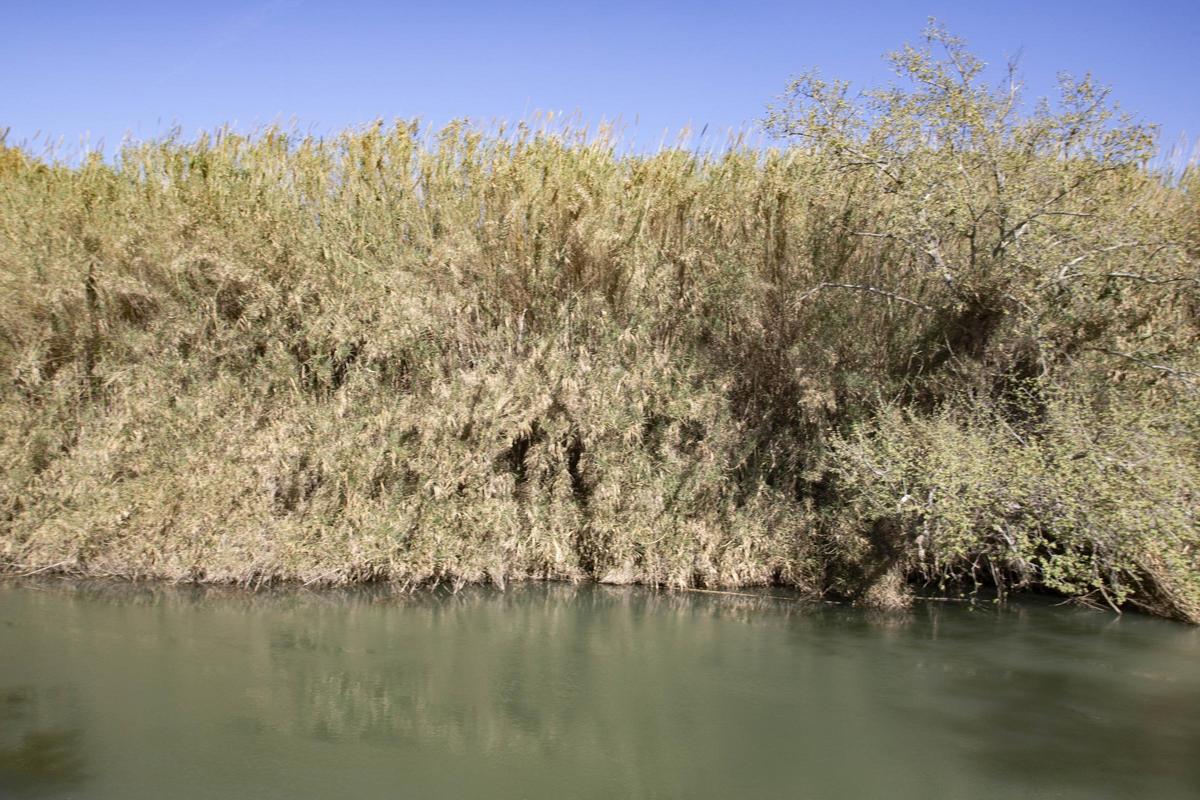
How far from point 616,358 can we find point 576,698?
11.1 feet

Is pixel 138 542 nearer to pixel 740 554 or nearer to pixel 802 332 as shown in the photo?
pixel 740 554

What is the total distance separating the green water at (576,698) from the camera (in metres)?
4.86

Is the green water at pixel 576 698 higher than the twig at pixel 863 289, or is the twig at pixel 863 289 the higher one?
the twig at pixel 863 289

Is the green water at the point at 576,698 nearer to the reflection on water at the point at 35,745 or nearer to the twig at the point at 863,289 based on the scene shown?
the reflection on water at the point at 35,745

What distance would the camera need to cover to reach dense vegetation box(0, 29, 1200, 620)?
7457 millimetres

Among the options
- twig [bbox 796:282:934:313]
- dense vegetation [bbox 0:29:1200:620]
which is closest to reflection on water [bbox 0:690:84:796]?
dense vegetation [bbox 0:29:1200:620]

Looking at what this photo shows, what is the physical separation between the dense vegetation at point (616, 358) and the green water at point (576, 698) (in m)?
0.44

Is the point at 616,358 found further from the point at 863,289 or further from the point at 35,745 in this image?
the point at 35,745

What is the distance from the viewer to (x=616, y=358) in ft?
27.8

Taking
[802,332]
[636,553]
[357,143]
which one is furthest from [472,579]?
[357,143]

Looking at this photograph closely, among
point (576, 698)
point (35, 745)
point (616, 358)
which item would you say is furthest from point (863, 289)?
point (35, 745)

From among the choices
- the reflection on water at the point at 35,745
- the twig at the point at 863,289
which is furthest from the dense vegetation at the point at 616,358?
the reflection on water at the point at 35,745

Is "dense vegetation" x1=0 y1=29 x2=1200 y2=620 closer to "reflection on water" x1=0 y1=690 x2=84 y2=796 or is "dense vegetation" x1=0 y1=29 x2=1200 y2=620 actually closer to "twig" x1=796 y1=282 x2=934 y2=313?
"twig" x1=796 y1=282 x2=934 y2=313

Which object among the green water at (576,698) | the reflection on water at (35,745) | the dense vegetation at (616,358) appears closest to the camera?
the reflection on water at (35,745)
